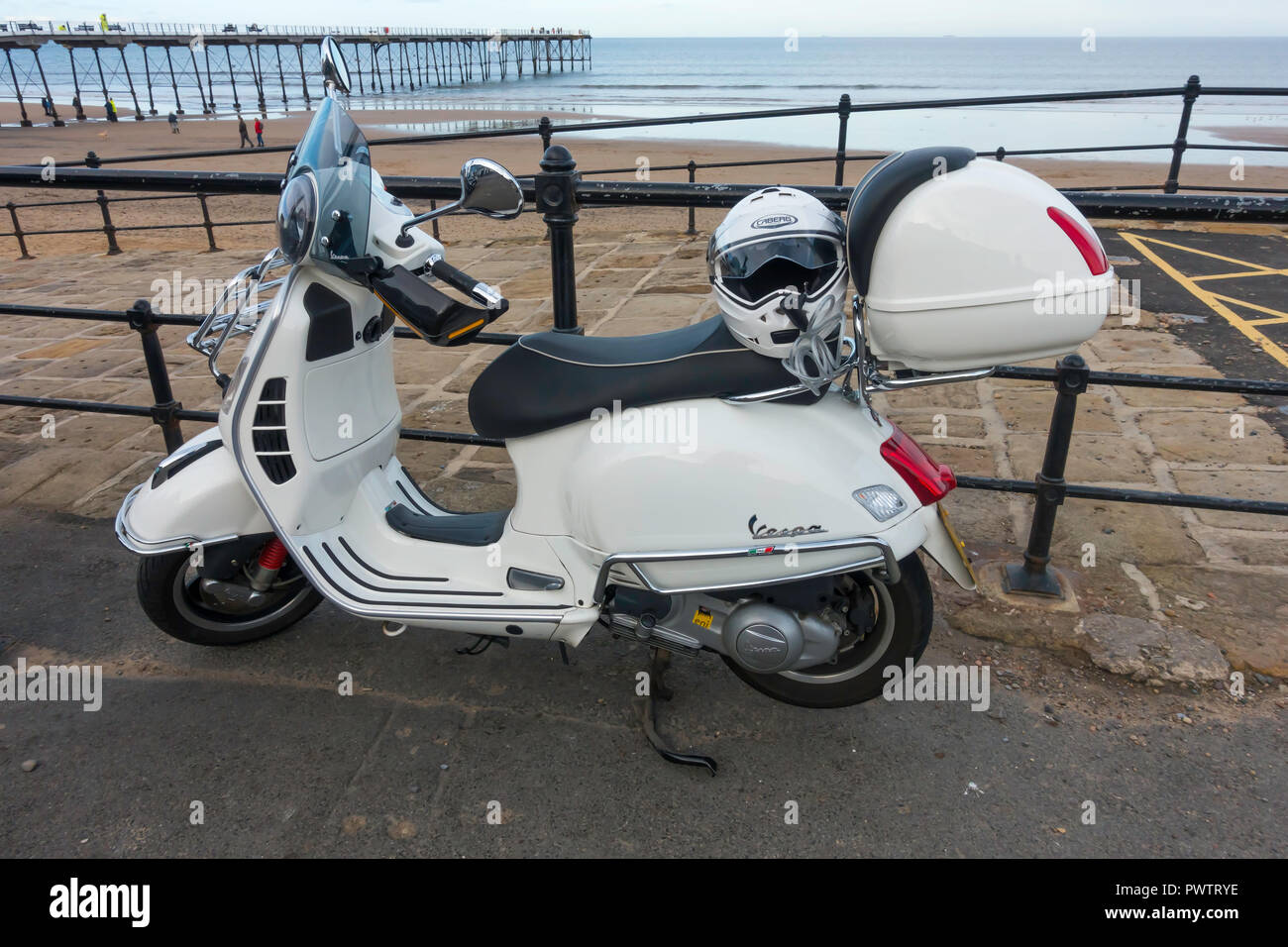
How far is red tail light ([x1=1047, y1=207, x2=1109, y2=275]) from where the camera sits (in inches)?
69.6

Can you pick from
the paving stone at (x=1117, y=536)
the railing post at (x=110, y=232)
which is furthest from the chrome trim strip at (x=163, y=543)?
the railing post at (x=110, y=232)

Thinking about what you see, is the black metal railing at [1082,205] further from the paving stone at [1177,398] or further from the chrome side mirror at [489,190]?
the paving stone at [1177,398]

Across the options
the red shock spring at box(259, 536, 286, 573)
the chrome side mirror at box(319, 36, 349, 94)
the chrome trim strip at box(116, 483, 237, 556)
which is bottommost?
the red shock spring at box(259, 536, 286, 573)

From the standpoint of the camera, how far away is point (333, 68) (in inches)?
92.2

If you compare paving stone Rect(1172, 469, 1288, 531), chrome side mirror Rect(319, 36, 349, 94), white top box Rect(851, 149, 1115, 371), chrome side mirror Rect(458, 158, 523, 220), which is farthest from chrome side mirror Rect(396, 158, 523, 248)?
paving stone Rect(1172, 469, 1288, 531)

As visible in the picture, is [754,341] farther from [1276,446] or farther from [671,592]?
[1276,446]

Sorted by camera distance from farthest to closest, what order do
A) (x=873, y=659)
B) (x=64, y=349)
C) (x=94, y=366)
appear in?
1. (x=64, y=349)
2. (x=94, y=366)
3. (x=873, y=659)

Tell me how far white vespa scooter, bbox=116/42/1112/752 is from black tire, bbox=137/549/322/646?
15mm

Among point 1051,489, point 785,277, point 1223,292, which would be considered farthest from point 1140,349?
point 785,277

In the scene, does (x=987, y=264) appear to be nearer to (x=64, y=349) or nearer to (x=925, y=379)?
(x=925, y=379)

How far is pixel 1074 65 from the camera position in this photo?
5666 cm

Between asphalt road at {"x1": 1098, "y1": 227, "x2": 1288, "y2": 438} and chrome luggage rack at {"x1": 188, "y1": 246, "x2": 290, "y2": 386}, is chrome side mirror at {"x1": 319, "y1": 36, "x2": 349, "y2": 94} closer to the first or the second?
chrome luggage rack at {"x1": 188, "y1": 246, "x2": 290, "y2": 386}

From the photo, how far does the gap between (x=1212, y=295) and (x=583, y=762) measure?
6.21 meters
